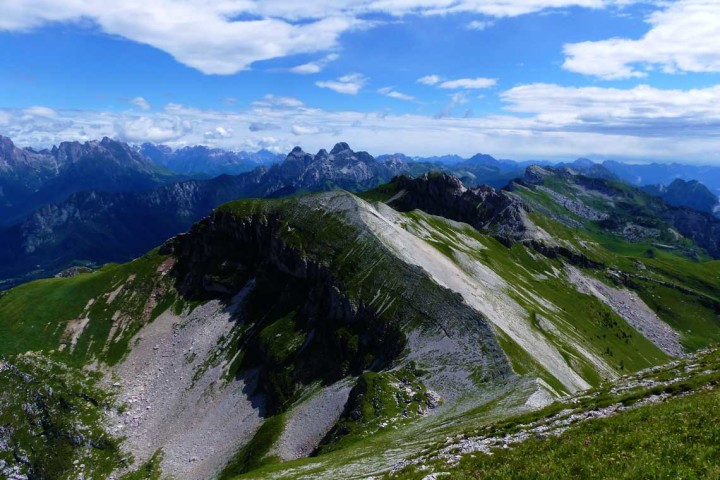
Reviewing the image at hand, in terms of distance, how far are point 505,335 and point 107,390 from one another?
112858 mm

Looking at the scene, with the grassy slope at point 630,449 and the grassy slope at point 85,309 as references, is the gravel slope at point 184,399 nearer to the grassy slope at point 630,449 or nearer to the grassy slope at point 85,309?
the grassy slope at point 85,309

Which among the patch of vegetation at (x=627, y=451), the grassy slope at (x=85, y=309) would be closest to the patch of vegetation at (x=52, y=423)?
the grassy slope at (x=85, y=309)

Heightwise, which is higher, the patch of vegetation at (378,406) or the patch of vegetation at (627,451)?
the patch of vegetation at (627,451)

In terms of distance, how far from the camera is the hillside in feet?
263

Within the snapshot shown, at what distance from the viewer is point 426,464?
33656 mm

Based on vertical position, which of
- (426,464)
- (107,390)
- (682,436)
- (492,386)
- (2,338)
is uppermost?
(682,436)

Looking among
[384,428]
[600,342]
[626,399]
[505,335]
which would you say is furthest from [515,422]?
[600,342]

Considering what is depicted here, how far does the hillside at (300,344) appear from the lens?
8025 centimetres

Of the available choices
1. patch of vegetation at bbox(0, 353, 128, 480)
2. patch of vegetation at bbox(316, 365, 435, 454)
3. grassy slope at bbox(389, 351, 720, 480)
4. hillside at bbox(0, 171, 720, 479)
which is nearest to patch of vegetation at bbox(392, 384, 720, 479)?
grassy slope at bbox(389, 351, 720, 480)

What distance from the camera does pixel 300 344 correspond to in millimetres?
→ 120875

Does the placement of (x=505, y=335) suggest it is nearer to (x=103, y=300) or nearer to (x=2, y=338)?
(x=103, y=300)

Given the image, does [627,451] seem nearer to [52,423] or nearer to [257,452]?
[257,452]

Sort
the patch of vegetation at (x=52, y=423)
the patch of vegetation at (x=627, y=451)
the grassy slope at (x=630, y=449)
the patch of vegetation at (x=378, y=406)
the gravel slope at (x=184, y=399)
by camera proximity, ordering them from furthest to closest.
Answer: the patch of vegetation at (x=52, y=423) < the gravel slope at (x=184, y=399) < the patch of vegetation at (x=378, y=406) < the grassy slope at (x=630, y=449) < the patch of vegetation at (x=627, y=451)

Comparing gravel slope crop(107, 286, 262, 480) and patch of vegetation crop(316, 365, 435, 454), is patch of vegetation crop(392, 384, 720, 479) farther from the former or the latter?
gravel slope crop(107, 286, 262, 480)
